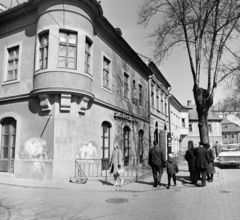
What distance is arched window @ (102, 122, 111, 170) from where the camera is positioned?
1363cm

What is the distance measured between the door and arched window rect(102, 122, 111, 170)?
465 cm

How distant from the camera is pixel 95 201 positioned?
742cm

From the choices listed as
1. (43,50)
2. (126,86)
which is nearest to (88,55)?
(43,50)

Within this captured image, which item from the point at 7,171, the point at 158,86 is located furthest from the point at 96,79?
the point at 158,86

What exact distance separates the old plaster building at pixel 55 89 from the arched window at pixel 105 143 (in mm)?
58

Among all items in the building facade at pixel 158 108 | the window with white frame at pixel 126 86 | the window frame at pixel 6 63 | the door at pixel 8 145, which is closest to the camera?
the door at pixel 8 145

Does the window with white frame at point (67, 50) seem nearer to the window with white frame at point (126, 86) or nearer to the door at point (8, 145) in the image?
the door at point (8, 145)

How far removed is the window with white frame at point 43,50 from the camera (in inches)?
460

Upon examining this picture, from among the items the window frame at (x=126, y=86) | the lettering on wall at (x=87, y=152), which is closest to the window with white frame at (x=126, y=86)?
the window frame at (x=126, y=86)

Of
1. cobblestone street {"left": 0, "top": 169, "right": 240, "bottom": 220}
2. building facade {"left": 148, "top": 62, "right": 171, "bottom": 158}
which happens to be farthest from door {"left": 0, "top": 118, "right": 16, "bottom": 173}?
building facade {"left": 148, "top": 62, "right": 171, "bottom": 158}

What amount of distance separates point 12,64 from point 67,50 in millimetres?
3799

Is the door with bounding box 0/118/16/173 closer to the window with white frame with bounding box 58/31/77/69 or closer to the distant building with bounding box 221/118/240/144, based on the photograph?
the window with white frame with bounding box 58/31/77/69

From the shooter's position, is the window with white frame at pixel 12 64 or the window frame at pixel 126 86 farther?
the window frame at pixel 126 86

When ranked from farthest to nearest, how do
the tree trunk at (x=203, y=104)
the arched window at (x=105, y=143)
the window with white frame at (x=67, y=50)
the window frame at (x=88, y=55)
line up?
the arched window at (x=105, y=143), the window frame at (x=88, y=55), the tree trunk at (x=203, y=104), the window with white frame at (x=67, y=50)
